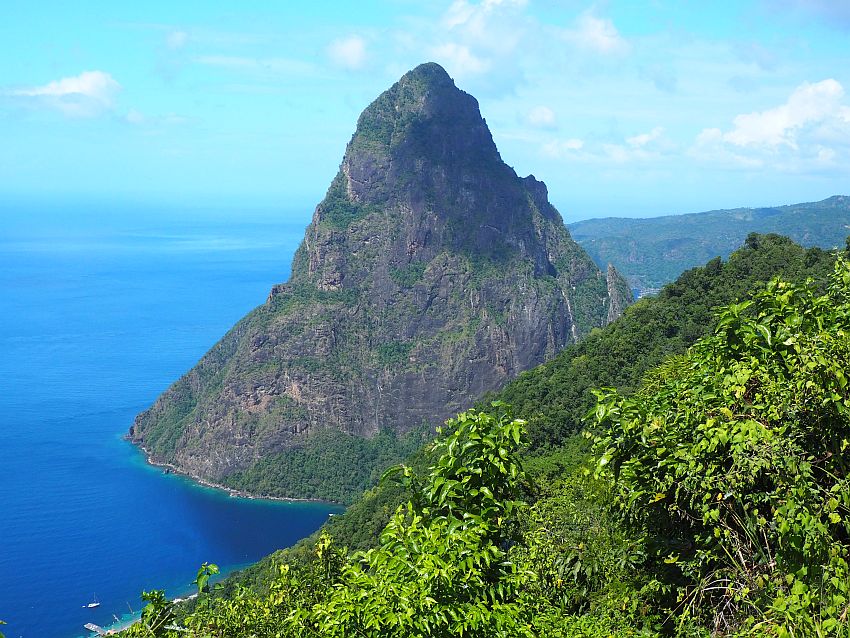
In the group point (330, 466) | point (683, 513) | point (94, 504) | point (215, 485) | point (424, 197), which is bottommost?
point (330, 466)

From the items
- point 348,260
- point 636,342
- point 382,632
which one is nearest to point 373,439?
point 348,260

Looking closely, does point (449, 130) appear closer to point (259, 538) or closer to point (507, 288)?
point (507, 288)

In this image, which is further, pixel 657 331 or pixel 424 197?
pixel 424 197

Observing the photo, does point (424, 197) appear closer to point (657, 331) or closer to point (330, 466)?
point (330, 466)

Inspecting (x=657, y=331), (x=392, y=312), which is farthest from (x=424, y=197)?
(x=657, y=331)

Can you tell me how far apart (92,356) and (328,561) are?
153237 mm

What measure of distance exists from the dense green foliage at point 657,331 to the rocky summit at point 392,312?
58.5m

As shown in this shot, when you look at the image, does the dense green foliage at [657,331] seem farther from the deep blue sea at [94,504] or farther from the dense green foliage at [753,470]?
the deep blue sea at [94,504]

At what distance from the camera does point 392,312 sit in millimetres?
123250

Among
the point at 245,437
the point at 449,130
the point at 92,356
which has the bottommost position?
the point at 245,437

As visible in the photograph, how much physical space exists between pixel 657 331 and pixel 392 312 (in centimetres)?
7567

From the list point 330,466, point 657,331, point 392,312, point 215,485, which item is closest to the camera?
point 657,331

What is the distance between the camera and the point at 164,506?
3725 inches

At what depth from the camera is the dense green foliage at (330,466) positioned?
4040 inches
